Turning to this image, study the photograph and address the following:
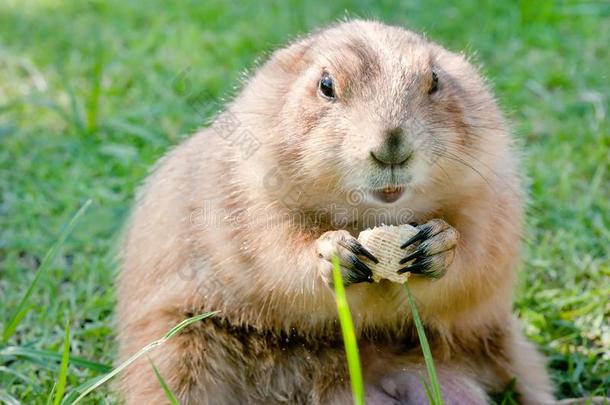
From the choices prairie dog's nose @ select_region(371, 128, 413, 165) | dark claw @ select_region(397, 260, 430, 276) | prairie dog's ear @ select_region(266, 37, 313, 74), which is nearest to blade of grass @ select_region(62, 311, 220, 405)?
dark claw @ select_region(397, 260, 430, 276)

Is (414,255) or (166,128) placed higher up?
(414,255)

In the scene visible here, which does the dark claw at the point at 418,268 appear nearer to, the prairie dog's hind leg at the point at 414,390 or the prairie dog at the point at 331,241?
the prairie dog at the point at 331,241

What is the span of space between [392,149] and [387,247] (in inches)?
16.9

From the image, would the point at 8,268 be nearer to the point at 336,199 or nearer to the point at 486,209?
the point at 336,199

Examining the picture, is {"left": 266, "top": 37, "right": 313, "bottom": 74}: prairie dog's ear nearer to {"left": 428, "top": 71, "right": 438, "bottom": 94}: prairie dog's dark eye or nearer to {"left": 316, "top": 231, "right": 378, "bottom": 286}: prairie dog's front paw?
{"left": 428, "top": 71, "right": 438, "bottom": 94}: prairie dog's dark eye

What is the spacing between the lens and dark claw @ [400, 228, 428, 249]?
3.49m

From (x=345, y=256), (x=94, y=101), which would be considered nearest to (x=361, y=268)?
(x=345, y=256)

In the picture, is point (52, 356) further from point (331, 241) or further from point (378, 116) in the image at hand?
point (378, 116)

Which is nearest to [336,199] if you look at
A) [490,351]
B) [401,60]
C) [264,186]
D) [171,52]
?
[264,186]

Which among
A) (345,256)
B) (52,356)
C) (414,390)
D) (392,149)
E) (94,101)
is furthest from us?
(94,101)

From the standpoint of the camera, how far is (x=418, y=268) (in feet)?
11.7

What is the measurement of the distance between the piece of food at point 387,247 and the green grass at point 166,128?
1258mm

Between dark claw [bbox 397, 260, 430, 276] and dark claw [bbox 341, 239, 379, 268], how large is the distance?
137mm

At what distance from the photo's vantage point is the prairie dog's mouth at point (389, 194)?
3377 millimetres
